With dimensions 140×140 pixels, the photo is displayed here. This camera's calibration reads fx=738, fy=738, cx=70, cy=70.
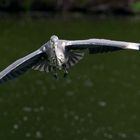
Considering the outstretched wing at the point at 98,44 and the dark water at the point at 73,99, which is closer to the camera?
the outstretched wing at the point at 98,44

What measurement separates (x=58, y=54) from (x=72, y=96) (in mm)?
14523

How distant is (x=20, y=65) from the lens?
31.0 ft

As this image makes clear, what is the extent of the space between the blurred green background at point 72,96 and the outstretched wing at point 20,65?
8.24 m

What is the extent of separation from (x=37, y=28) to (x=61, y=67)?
28.1 metres

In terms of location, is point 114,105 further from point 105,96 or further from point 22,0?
point 22,0

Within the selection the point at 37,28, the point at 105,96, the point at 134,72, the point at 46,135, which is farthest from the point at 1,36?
the point at 46,135

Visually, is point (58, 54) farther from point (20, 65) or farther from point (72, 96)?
point (72, 96)

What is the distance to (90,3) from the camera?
45.5 m

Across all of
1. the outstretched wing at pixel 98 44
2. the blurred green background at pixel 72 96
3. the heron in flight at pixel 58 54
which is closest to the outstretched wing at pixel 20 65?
the heron in flight at pixel 58 54

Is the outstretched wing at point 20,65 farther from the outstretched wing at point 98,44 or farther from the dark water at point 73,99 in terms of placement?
the dark water at point 73,99

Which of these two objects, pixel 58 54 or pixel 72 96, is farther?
pixel 72 96

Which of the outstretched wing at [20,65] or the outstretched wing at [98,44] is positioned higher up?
the outstretched wing at [98,44]

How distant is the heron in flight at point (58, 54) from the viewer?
901 cm

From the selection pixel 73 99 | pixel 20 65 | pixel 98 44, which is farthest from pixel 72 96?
pixel 98 44
